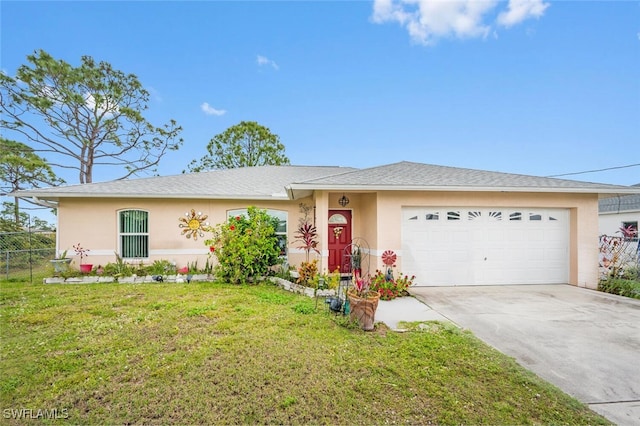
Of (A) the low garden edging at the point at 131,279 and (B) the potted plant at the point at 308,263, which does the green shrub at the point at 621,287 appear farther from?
(A) the low garden edging at the point at 131,279

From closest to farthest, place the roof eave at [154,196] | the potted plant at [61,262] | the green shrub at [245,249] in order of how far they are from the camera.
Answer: the green shrub at [245,249] → the roof eave at [154,196] → the potted plant at [61,262]

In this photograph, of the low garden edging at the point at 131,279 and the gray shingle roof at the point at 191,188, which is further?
the gray shingle roof at the point at 191,188

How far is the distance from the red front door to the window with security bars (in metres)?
6.28

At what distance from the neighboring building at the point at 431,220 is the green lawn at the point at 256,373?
10.7ft

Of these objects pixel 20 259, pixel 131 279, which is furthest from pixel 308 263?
pixel 20 259

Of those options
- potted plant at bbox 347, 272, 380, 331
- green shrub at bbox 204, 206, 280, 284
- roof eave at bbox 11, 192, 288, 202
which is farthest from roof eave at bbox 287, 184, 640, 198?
potted plant at bbox 347, 272, 380, 331

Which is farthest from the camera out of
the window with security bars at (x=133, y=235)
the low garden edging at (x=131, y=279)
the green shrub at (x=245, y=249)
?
the window with security bars at (x=133, y=235)

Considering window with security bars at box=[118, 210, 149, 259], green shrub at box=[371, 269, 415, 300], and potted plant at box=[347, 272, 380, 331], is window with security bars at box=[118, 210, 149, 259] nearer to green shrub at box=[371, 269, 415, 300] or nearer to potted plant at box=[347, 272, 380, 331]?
green shrub at box=[371, 269, 415, 300]

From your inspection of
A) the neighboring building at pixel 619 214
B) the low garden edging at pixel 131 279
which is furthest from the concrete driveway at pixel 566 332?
the neighboring building at pixel 619 214

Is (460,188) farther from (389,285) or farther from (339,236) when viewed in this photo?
(339,236)

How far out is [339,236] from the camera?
30.4 feet

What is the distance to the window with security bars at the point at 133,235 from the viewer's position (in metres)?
9.01

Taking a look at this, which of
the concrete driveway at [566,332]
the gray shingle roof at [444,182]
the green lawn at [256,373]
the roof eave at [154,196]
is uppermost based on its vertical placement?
the gray shingle roof at [444,182]

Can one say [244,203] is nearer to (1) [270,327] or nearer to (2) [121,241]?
(2) [121,241]
